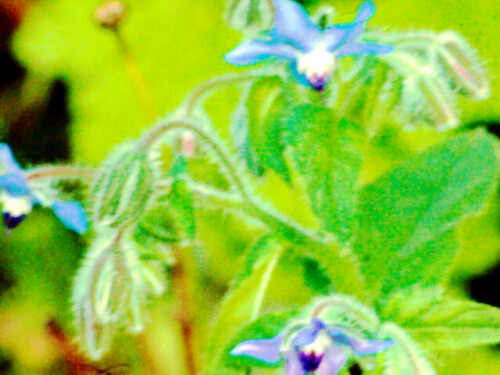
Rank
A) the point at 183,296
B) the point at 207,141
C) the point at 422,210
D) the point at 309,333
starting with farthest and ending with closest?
the point at 183,296 < the point at 422,210 < the point at 207,141 < the point at 309,333

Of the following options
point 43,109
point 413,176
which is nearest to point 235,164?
point 413,176

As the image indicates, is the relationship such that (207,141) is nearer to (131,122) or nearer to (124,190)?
(124,190)

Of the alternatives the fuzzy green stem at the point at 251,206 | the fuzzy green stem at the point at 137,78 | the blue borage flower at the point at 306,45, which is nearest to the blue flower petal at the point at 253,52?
the blue borage flower at the point at 306,45

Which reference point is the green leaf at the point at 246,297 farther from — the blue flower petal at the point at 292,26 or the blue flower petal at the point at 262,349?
the blue flower petal at the point at 292,26

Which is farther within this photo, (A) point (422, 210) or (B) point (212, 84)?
(A) point (422, 210)

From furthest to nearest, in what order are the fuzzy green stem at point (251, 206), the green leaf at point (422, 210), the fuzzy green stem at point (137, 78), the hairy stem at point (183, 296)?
the fuzzy green stem at point (137, 78) → the hairy stem at point (183, 296) → the green leaf at point (422, 210) → the fuzzy green stem at point (251, 206)

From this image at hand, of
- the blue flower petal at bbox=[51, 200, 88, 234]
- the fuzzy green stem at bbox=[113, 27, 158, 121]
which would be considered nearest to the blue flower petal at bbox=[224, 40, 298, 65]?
the blue flower petal at bbox=[51, 200, 88, 234]

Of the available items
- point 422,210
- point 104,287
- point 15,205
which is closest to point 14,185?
point 15,205
